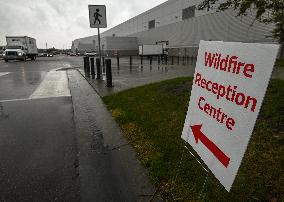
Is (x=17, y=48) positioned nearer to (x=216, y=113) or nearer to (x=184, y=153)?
(x=184, y=153)

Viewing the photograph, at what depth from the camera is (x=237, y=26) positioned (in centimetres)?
3061

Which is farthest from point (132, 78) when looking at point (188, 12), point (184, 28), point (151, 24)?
point (151, 24)

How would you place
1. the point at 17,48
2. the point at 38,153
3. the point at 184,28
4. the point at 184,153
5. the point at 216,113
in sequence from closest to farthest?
the point at 216,113
the point at 184,153
the point at 38,153
the point at 17,48
the point at 184,28

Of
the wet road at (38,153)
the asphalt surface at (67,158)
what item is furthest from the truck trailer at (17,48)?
the asphalt surface at (67,158)

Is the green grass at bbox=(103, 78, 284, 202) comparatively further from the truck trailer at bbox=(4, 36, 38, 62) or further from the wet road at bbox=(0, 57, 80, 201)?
the truck trailer at bbox=(4, 36, 38, 62)

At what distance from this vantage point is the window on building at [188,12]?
41.0m

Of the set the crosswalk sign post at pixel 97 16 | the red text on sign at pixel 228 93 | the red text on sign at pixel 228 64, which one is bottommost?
the red text on sign at pixel 228 93

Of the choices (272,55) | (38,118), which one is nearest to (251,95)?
(272,55)

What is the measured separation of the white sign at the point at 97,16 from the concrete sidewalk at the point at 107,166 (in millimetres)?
5317

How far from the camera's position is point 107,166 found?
3.83 meters

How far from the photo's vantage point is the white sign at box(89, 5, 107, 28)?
10.3 metres

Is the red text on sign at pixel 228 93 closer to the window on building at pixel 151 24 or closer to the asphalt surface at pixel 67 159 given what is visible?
the asphalt surface at pixel 67 159

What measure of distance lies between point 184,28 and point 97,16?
35.1 meters

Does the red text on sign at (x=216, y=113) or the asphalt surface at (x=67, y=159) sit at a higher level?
the red text on sign at (x=216, y=113)
